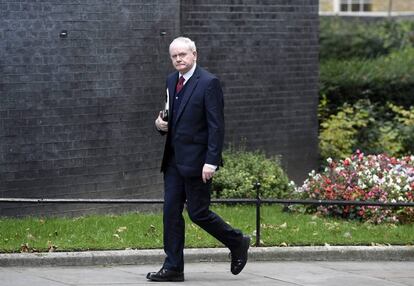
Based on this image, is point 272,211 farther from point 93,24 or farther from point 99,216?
point 93,24

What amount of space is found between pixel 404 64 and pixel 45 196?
900 centimetres

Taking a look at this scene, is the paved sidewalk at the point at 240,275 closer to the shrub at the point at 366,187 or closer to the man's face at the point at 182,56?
the man's face at the point at 182,56

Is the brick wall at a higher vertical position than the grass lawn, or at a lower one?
higher

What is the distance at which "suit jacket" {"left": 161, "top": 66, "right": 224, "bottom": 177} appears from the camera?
9.00 meters

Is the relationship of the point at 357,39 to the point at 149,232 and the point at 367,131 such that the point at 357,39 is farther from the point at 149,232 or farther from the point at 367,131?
the point at 149,232

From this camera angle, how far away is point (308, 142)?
56.4 feet

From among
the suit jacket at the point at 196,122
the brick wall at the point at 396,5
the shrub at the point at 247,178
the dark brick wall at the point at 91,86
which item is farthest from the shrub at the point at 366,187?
the brick wall at the point at 396,5

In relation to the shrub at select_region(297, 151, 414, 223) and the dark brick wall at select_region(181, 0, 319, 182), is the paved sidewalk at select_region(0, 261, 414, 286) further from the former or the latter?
the dark brick wall at select_region(181, 0, 319, 182)

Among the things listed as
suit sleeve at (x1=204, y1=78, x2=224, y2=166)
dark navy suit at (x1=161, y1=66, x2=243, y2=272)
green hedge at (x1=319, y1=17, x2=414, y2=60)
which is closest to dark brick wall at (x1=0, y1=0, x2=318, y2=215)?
dark navy suit at (x1=161, y1=66, x2=243, y2=272)

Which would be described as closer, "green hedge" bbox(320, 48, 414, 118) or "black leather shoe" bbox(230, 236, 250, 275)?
"black leather shoe" bbox(230, 236, 250, 275)

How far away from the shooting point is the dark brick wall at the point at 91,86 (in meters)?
12.7

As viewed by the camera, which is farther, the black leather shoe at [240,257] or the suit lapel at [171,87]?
the black leather shoe at [240,257]

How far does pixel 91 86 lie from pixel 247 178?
261 cm

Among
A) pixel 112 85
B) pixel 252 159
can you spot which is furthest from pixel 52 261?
pixel 252 159
